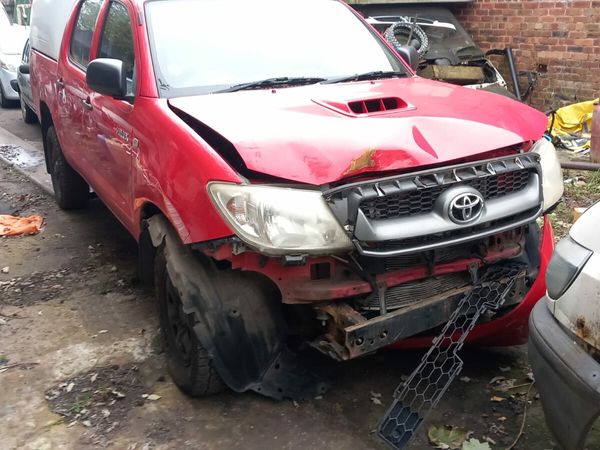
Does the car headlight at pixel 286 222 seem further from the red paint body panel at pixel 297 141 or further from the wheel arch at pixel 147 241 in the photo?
the wheel arch at pixel 147 241

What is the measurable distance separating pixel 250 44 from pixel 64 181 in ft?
9.84

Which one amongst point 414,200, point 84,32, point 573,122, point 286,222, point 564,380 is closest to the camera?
point 564,380

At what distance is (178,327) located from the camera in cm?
343

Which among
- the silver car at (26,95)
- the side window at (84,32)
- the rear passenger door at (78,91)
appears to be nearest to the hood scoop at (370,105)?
the rear passenger door at (78,91)

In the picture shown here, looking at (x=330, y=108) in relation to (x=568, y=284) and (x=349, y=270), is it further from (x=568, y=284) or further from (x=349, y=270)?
(x=568, y=284)

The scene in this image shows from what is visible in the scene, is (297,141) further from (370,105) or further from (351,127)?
(370,105)

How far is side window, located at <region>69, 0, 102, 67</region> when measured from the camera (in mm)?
4914

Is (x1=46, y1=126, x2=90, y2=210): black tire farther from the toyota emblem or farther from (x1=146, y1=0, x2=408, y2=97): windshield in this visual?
the toyota emblem

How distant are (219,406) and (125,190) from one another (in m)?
1.38

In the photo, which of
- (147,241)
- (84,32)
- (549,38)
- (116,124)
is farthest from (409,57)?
(549,38)

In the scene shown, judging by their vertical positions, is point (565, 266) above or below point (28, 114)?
above

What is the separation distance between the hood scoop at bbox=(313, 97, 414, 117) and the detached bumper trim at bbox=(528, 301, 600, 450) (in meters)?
1.25

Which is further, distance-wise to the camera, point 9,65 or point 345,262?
point 9,65

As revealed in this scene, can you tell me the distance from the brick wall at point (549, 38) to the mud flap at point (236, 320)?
733 cm
